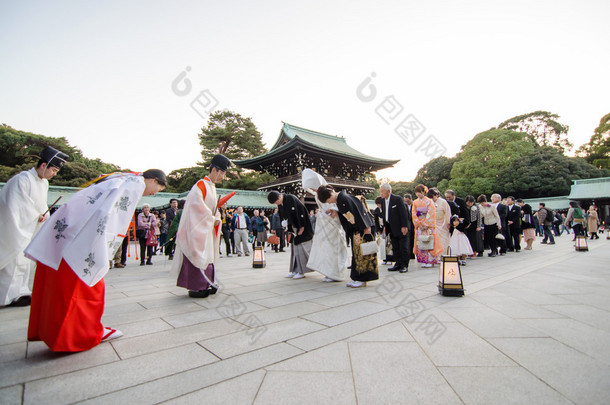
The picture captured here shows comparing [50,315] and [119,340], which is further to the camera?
[119,340]

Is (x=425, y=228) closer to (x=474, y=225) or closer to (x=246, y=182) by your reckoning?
(x=474, y=225)

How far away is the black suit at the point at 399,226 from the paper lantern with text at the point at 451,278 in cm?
201

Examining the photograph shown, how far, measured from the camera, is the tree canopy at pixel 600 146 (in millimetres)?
32406

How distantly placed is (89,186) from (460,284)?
4.06 metres

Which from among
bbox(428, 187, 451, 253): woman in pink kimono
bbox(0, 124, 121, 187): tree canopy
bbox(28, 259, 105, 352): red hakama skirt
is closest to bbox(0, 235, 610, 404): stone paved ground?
bbox(28, 259, 105, 352): red hakama skirt

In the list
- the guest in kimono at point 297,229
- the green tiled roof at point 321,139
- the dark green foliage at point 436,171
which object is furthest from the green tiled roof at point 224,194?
the dark green foliage at point 436,171

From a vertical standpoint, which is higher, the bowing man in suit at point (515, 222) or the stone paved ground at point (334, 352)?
the bowing man in suit at point (515, 222)

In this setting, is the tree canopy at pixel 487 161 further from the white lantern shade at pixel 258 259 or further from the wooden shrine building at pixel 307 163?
the white lantern shade at pixel 258 259

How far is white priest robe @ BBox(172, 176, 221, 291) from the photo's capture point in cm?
372

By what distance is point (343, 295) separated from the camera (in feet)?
12.9

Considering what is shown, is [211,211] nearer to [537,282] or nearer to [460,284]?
[460,284]

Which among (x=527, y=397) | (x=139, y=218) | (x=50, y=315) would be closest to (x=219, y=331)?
(x=50, y=315)

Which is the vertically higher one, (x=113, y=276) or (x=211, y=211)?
(x=211, y=211)

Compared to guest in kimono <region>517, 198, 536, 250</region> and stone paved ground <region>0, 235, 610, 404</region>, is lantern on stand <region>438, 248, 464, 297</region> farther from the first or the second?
guest in kimono <region>517, 198, 536, 250</region>
